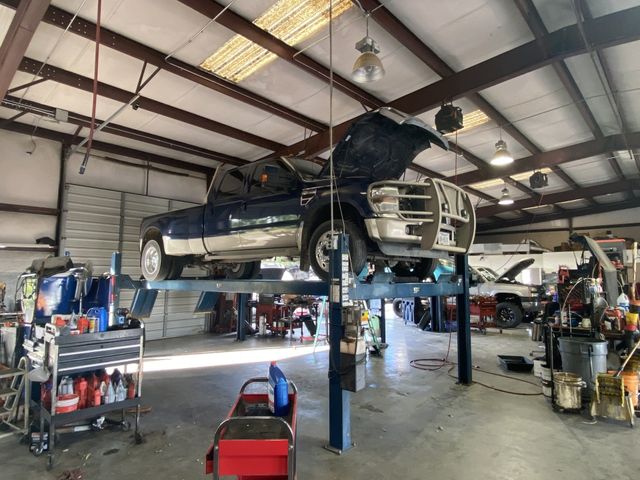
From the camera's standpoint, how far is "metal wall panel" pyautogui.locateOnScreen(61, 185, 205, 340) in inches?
307

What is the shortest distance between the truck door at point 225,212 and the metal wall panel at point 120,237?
13.8 feet

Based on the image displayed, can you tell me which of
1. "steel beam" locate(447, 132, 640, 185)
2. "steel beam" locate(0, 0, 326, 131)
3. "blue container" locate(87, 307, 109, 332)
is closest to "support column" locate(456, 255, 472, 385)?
"steel beam" locate(0, 0, 326, 131)

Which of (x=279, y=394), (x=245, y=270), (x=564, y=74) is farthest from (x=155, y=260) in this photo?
(x=564, y=74)

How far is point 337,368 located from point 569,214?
19381 millimetres

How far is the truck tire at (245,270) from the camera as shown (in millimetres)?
6094

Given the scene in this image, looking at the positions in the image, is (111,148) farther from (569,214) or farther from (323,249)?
(569,214)

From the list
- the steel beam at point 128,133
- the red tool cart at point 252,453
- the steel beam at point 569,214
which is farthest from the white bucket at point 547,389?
the steel beam at point 569,214

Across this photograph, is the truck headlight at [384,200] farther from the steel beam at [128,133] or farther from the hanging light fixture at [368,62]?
the steel beam at [128,133]

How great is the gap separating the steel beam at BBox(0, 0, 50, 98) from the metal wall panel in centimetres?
376

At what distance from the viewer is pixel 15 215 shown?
707 centimetres

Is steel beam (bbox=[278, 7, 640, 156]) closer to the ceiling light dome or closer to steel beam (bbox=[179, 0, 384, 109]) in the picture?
the ceiling light dome

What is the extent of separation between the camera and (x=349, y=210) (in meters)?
3.67

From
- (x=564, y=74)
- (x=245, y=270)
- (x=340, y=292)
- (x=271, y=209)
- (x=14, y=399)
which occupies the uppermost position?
(x=564, y=74)

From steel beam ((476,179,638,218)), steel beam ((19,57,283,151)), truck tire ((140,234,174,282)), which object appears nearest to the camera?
steel beam ((19,57,283,151))
